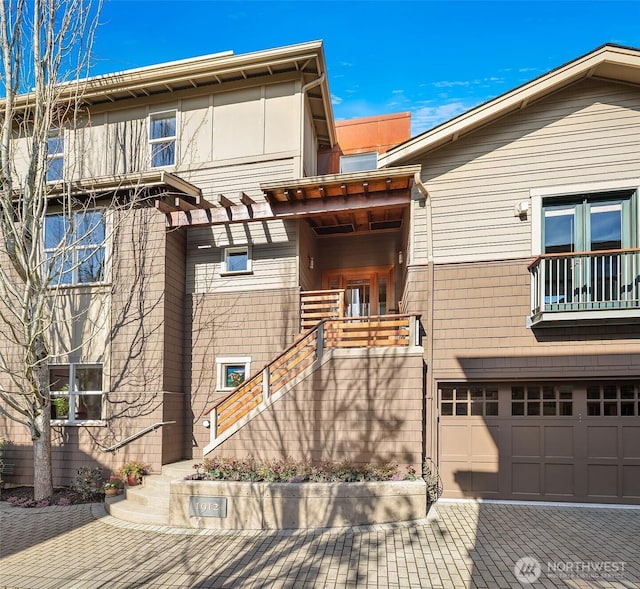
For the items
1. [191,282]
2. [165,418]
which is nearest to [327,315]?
[191,282]

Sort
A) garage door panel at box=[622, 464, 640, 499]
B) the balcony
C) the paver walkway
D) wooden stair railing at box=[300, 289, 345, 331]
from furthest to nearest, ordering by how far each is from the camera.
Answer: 1. wooden stair railing at box=[300, 289, 345, 331]
2. garage door panel at box=[622, 464, 640, 499]
3. the balcony
4. the paver walkway

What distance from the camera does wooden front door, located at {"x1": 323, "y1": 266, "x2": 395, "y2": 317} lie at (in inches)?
424

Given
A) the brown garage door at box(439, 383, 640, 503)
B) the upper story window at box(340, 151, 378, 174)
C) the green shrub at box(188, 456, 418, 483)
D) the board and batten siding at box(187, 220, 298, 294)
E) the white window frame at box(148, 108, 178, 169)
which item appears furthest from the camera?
the upper story window at box(340, 151, 378, 174)

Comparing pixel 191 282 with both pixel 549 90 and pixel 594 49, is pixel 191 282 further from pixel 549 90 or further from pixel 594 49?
pixel 594 49

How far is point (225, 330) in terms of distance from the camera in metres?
9.16

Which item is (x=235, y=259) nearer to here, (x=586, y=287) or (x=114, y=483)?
(x=114, y=483)

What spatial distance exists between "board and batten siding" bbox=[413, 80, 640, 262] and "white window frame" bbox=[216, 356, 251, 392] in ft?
14.1

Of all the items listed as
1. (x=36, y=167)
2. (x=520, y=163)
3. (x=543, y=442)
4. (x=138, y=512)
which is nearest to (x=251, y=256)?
(x=36, y=167)

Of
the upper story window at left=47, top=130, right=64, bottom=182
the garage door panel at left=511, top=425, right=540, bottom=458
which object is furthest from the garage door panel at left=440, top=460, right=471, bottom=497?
the upper story window at left=47, top=130, right=64, bottom=182

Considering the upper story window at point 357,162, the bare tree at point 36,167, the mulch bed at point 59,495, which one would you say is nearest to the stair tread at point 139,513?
the mulch bed at point 59,495

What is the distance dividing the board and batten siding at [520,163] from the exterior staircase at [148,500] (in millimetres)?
6237

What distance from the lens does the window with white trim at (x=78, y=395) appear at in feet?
28.2

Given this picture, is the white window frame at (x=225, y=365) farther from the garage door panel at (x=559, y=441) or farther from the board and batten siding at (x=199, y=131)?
the garage door panel at (x=559, y=441)

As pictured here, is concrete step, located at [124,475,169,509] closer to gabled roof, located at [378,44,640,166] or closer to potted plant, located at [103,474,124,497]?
potted plant, located at [103,474,124,497]
